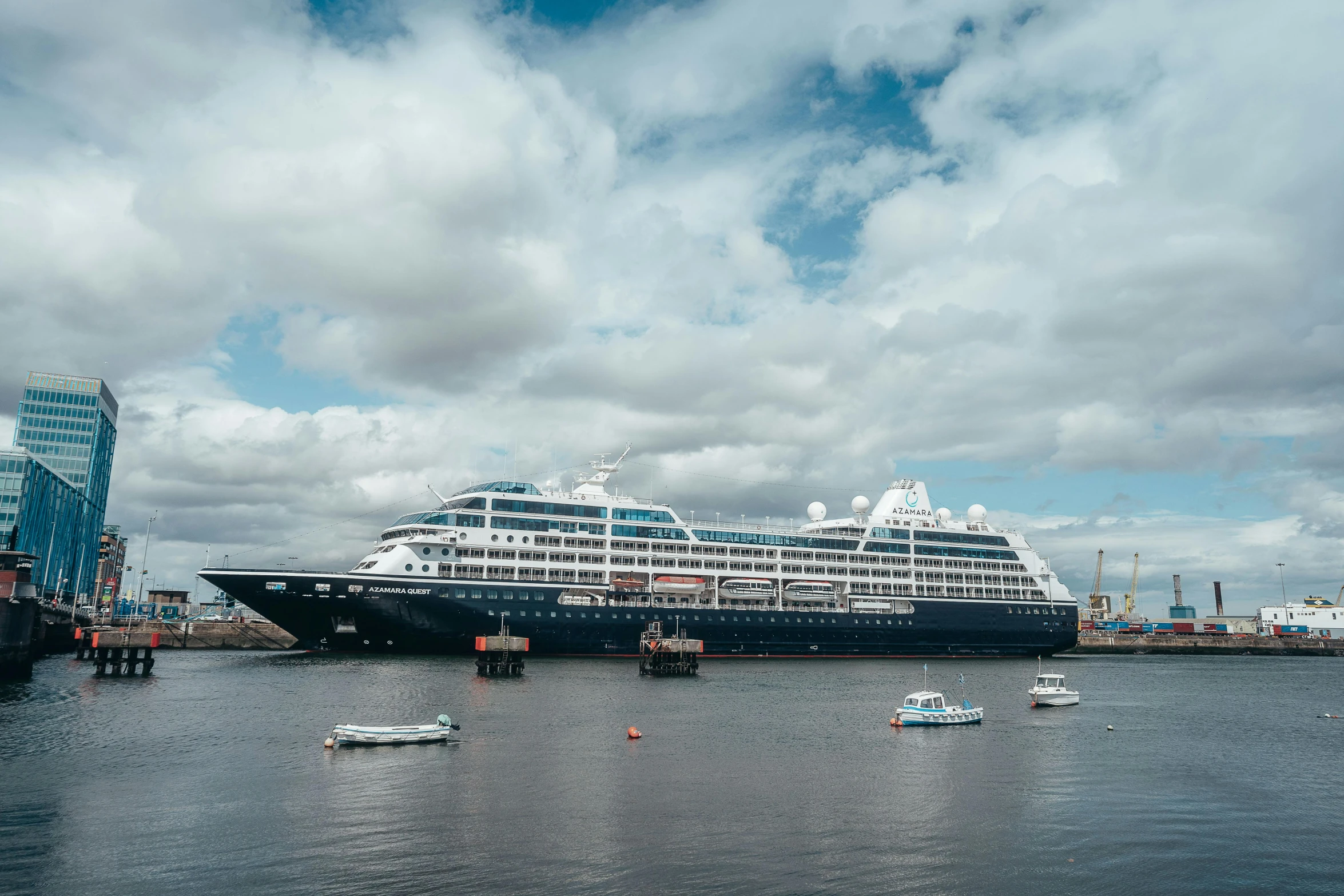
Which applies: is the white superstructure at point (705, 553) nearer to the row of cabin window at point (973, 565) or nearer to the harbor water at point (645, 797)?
the row of cabin window at point (973, 565)

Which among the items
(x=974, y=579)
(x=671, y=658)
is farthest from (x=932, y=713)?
(x=974, y=579)

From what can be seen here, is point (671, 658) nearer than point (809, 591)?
Yes

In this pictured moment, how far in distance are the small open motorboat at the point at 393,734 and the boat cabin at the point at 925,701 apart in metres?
24.1

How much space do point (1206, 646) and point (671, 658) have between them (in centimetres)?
12807

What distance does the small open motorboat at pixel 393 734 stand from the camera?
117ft

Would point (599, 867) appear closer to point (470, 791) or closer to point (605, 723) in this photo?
point (470, 791)

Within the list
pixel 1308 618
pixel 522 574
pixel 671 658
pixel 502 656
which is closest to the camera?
pixel 502 656

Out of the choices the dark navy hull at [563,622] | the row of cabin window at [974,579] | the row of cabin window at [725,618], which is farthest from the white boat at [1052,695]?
the row of cabin window at [974,579]

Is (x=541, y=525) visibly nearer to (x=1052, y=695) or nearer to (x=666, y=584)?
(x=666, y=584)

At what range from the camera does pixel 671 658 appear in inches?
2739

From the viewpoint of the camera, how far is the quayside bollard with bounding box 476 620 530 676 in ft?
208

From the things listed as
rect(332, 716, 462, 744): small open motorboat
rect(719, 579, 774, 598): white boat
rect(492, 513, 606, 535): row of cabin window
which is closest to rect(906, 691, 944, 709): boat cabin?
rect(332, 716, 462, 744): small open motorboat

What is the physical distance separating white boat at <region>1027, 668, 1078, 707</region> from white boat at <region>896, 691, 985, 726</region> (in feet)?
34.3

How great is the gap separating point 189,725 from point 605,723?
64.6ft
